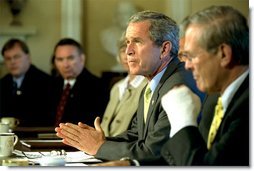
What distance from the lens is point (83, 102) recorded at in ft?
10.8

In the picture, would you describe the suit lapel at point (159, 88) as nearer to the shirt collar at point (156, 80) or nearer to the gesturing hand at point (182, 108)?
the shirt collar at point (156, 80)

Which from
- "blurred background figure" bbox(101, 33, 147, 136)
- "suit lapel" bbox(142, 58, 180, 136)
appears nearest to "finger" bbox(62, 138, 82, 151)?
"suit lapel" bbox(142, 58, 180, 136)

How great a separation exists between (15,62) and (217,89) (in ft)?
6.53

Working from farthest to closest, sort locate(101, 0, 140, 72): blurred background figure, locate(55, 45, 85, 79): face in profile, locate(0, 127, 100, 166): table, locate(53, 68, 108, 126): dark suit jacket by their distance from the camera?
locate(101, 0, 140, 72): blurred background figure
locate(55, 45, 85, 79): face in profile
locate(53, 68, 108, 126): dark suit jacket
locate(0, 127, 100, 166): table

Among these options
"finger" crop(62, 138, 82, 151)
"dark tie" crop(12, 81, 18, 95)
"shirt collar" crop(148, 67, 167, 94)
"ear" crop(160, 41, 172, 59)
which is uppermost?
"ear" crop(160, 41, 172, 59)

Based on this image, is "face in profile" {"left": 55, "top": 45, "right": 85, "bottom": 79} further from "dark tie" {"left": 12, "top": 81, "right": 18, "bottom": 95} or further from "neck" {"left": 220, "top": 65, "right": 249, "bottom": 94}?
"neck" {"left": 220, "top": 65, "right": 249, "bottom": 94}

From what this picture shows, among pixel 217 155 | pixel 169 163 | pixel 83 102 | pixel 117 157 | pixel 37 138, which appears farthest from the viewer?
pixel 83 102

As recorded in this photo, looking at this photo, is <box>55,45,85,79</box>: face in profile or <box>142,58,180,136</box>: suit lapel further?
<box>55,45,85,79</box>: face in profile

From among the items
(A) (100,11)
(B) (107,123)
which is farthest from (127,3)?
(B) (107,123)

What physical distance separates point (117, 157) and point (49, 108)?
3.59ft

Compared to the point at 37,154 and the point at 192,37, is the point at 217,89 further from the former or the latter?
the point at 37,154

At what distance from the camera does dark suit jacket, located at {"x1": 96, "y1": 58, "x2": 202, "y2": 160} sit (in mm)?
2260

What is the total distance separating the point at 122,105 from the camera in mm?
3637

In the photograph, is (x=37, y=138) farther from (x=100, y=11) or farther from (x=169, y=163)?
(x=100, y=11)
